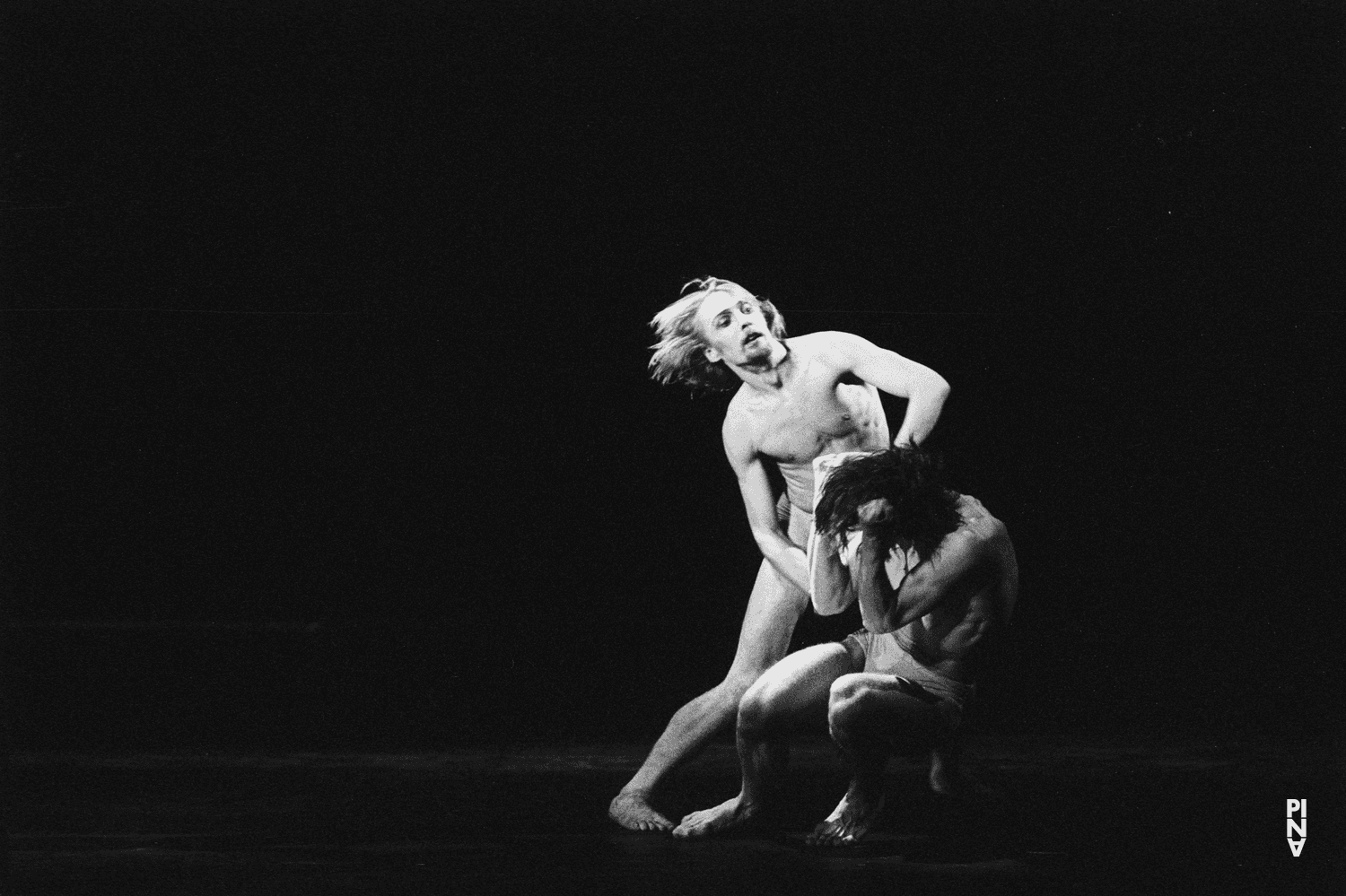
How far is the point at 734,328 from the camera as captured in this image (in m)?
3.90

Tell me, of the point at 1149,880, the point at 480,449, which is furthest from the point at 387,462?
the point at 1149,880

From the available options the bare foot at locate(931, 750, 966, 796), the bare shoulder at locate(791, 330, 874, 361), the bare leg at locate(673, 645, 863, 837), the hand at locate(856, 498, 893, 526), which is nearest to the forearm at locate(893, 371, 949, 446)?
the bare shoulder at locate(791, 330, 874, 361)

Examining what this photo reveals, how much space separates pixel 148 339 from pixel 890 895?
119 inches

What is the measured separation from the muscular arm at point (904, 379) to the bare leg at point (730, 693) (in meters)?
0.55

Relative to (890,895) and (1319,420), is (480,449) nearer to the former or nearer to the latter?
(890,895)

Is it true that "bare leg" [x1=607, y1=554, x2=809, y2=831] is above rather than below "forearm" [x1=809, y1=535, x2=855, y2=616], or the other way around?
below

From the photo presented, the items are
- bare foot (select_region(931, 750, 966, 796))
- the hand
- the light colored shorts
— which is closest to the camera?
the hand

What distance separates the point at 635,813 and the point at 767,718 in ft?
1.52

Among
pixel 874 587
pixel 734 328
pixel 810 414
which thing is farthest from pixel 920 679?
pixel 734 328

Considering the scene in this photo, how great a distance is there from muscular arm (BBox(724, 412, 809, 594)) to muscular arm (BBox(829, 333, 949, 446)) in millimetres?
350

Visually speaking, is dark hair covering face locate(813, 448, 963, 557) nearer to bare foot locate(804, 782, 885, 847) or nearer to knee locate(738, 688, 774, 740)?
knee locate(738, 688, 774, 740)

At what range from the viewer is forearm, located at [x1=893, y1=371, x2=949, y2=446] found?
12.5 feet

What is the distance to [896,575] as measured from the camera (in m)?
3.78

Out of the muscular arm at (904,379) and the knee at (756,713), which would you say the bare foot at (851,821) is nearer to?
the knee at (756,713)
